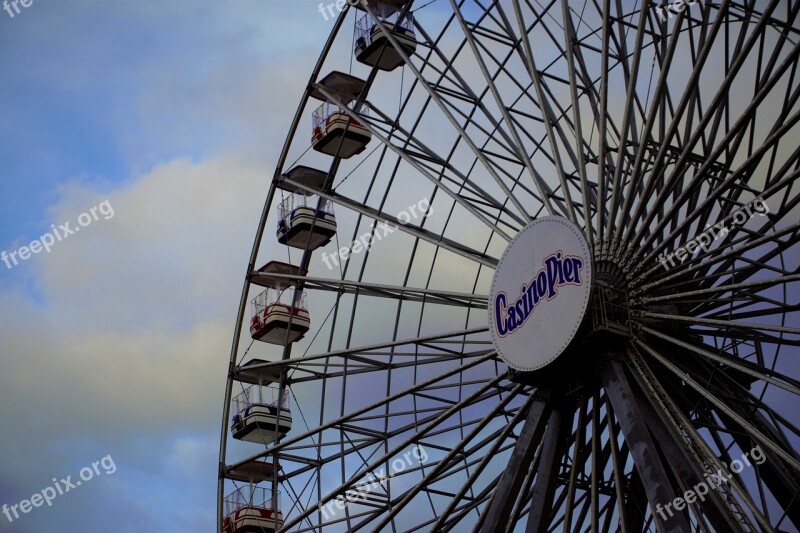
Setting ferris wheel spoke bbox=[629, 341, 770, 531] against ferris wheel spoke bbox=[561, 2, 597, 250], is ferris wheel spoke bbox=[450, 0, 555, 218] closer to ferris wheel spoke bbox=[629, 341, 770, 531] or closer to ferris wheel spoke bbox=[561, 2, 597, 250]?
ferris wheel spoke bbox=[561, 2, 597, 250]

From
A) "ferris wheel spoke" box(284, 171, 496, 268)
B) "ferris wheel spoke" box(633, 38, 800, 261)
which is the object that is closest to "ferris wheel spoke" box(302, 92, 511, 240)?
"ferris wheel spoke" box(284, 171, 496, 268)

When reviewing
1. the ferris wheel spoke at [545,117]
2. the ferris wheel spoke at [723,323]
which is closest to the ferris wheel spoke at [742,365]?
the ferris wheel spoke at [723,323]

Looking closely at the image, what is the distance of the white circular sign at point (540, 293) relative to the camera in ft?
78.1

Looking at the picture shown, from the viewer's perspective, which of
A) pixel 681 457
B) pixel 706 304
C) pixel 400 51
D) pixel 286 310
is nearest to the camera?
pixel 681 457

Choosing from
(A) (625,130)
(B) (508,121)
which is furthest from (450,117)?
(A) (625,130)

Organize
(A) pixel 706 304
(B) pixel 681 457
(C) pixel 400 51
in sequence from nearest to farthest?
(B) pixel 681 457 → (A) pixel 706 304 → (C) pixel 400 51

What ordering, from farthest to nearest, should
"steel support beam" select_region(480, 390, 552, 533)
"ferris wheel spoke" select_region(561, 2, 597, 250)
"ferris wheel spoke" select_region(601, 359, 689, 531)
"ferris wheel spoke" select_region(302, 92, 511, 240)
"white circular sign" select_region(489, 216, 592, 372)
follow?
"ferris wheel spoke" select_region(302, 92, 511, 240)
"ferris wheel spoke" select_region(561, 2, 597, 250)
"steel support beam" select_region(480, 390, 552, 533)
"white circular sign" select_region(489, 216, 592, 372)
"ferris wheel spoke" select_region(601, 359, 689, 531)

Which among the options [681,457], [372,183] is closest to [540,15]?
[372,183]

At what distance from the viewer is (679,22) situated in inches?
955

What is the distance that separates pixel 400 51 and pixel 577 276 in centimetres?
900

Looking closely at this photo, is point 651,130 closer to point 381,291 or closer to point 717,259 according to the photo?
point 717,259

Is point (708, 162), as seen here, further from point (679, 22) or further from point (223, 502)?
point (223, 502)

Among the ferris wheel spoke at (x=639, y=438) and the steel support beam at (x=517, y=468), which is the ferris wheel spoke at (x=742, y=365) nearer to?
the ferris wheel spoke at (x=639, y=438)

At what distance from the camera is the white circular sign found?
2381cm
